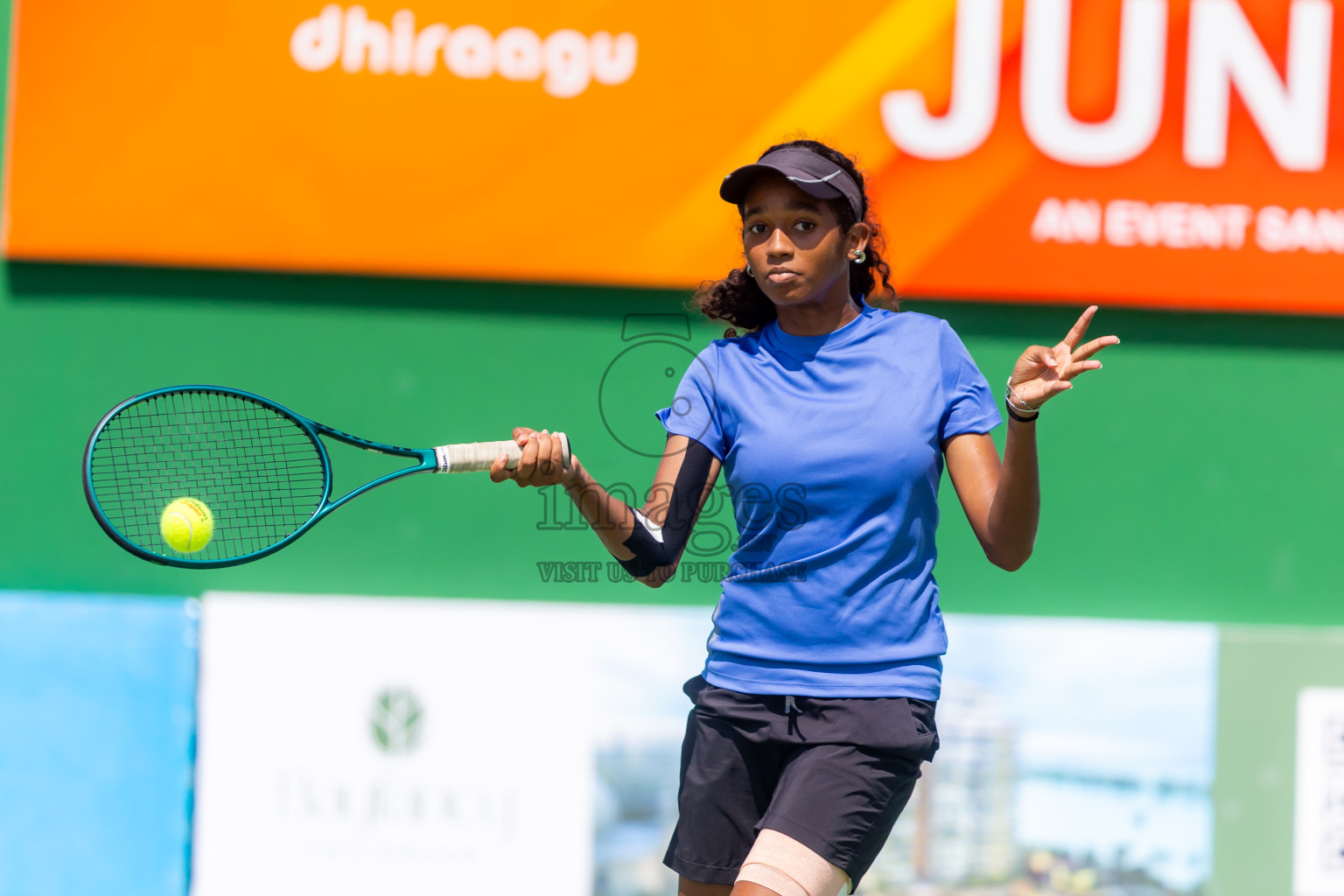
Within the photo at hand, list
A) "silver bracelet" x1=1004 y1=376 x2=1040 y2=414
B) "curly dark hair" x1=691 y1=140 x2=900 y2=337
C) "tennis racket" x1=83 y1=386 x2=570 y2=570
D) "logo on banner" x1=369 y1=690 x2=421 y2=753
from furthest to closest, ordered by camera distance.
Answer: "logo on banner" x1=369 y1=690 x2=421 y2=753 < "tennis racket" x1=83 y1=386 x2=570 y2=570 < "curly dark hair" x1=691 y1=140 x2=900 y2=337 < "silver bracelet" x1=1004 y1=376 x2=1040 y2=414

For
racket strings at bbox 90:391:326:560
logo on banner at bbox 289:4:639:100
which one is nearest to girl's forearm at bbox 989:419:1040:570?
racket strings at bbox 90:391:326:560

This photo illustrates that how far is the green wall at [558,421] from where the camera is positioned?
3.87 metres

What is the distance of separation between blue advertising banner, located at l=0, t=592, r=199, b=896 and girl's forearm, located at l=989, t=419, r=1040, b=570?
2.55 metres

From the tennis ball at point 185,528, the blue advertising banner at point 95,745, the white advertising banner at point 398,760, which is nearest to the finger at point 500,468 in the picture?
the tennis ball at point 185,528

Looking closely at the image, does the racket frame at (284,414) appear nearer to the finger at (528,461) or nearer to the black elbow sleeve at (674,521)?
the finger at (528,461)

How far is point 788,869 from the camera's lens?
1869mm

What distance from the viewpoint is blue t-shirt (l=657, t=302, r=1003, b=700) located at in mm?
1956

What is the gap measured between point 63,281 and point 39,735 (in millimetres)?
1379

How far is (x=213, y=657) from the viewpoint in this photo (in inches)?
142

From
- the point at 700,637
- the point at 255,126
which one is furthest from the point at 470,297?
the point at 700,637

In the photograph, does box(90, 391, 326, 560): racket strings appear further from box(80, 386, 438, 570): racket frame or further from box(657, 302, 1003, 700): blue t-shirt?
box(657, 302, 1003, 700): blue t-shirt

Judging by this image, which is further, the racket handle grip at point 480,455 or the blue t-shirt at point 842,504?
the racket handle grip at point 480,455

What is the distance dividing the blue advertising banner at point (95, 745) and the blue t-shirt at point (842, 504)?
2.19 m

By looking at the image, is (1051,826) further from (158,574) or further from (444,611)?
(158,574)
